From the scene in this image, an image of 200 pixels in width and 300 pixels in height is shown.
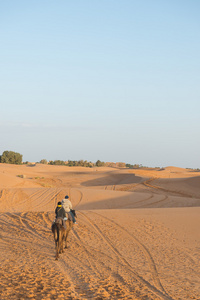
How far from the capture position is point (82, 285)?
8477mm

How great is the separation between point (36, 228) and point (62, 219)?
5461mm

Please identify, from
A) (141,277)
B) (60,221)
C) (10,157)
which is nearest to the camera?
(141,277)

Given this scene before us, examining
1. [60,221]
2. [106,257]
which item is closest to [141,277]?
[106,257]

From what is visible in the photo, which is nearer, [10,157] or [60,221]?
[60,221]

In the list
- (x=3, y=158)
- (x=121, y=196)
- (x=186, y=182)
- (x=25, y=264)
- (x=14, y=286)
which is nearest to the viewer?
(x=14, y=286)

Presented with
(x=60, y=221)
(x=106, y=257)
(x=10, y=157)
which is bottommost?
(x=106, y=257)

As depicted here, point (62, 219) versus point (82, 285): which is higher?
point (62, 219)

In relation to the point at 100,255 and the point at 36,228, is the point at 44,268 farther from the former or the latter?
the point at 36,228

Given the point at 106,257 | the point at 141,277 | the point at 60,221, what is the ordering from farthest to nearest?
the point at 106,257, the point at 60,221, the point at 141,277

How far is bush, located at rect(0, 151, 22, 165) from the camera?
83.6 m

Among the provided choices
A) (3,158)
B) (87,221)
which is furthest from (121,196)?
(3,158)

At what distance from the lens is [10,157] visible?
85.1 m

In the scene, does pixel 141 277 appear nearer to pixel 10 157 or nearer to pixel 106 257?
pixel 106 257

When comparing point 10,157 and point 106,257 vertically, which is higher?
point 10,157
